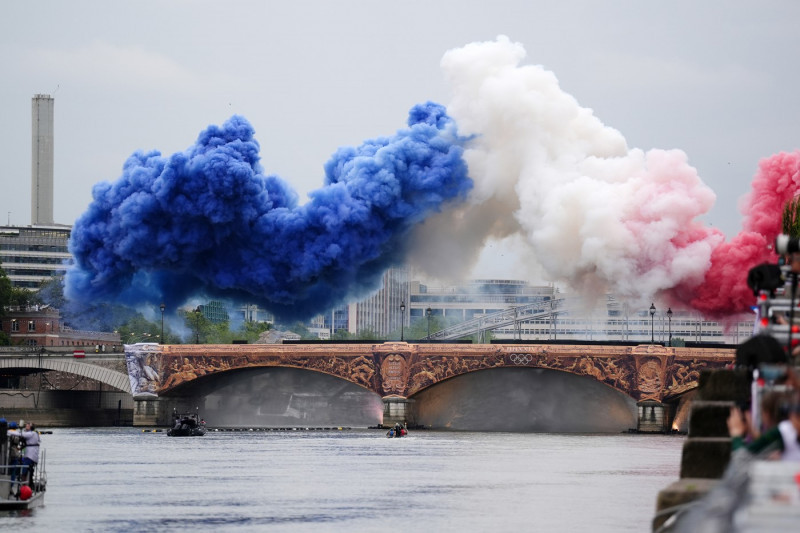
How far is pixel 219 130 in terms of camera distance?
370ft

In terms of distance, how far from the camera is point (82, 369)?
441 feet

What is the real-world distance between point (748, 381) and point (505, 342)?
319ft

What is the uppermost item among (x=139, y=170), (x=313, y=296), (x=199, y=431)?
(x=139, y=170)

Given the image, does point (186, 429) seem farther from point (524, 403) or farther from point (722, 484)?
point (722, 484)

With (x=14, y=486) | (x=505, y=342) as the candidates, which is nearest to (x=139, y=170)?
(x=505, y=342)

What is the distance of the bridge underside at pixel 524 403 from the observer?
427 feet

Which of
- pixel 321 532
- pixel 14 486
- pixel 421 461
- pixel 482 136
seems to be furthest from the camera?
pixel 482 136

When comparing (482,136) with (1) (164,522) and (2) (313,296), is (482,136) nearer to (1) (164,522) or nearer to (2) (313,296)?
(2) (313,296)

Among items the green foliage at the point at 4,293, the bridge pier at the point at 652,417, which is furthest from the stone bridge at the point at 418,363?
the green foliage at the point at 4,293

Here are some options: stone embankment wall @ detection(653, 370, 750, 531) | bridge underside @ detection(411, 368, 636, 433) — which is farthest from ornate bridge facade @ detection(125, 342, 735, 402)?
stone embankment wall @ detection(653, 370, 750, 531)

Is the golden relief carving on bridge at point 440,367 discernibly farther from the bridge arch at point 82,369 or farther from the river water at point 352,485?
the bridge arch at point 82,369

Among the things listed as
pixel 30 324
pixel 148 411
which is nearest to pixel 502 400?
pixel 148 411

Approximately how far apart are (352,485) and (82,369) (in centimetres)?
7696

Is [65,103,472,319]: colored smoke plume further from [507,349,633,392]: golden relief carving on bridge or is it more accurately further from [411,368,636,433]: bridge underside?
[411,368,636,433]: bridge underside
